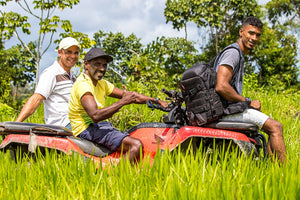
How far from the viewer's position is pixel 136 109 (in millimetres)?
6664

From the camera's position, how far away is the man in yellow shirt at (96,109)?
3.66 m

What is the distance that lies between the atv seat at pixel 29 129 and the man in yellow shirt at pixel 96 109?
Answer: 0.28 meters

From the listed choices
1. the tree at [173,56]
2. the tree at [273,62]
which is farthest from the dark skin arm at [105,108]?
the tree at [273,62]

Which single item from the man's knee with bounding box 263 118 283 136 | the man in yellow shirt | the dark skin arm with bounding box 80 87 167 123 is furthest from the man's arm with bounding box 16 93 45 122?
the man's knee with bounding box 263 118 283 136

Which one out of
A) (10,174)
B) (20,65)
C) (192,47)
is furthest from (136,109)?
(20,65)

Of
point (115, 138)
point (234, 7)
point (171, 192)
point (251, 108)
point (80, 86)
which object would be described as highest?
point (234, 7)

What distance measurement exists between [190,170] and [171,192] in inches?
21.0

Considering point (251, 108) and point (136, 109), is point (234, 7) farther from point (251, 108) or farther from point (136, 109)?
point (251, 108)

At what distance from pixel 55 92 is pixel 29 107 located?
501mm

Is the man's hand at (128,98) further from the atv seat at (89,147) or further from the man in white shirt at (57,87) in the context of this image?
the man in white shirt at (57,87)

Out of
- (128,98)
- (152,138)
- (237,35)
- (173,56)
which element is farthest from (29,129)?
(237,35)

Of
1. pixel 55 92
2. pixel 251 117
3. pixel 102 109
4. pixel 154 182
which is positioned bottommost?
pixel 154 182

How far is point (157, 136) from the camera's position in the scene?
3.77 m

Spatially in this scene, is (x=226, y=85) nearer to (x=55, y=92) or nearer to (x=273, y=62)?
(x=55, y=92)
